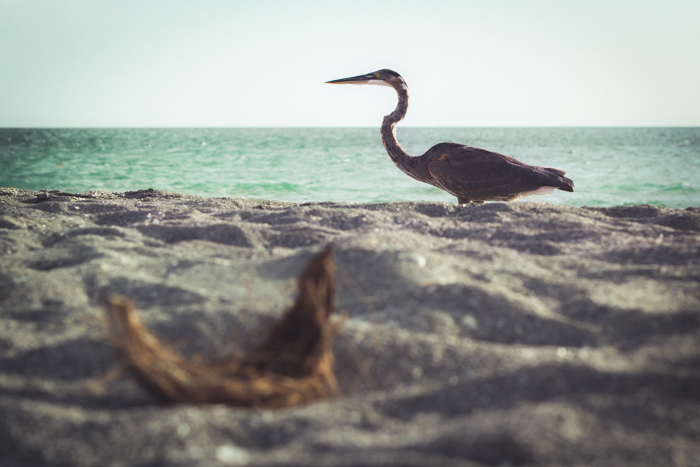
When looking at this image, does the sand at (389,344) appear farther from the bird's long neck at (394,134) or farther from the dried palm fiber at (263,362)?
the bird's long neck at (394,134)

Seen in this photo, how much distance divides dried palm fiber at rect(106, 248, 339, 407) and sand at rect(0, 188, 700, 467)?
5cm

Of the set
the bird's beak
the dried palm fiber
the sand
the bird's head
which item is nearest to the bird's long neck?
the bird's head

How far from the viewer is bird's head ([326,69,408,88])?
494 centimetres

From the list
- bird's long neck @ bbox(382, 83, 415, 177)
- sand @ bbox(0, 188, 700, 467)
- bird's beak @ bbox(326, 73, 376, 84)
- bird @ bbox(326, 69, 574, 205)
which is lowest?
sand @ bbox(0, 188, 700, 467)

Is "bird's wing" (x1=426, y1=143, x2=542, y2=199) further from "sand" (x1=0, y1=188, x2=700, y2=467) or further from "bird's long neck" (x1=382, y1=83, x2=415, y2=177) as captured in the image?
"sand" (x1=0, y1=188, x2=700, y2=467)

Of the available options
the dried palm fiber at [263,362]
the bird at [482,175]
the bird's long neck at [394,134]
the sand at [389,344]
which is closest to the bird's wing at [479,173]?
the bird at [482,175]

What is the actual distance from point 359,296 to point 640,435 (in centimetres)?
109

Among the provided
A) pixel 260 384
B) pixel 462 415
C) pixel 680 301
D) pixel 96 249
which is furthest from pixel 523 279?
pixel 96 249

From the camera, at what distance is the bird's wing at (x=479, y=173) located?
13.6 ft

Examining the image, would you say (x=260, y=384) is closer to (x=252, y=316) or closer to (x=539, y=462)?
(x=252, y=316)

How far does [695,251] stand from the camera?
246 cm

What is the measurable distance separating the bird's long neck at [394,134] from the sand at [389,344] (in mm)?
1827

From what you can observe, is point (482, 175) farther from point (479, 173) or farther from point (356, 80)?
point (356, 80)

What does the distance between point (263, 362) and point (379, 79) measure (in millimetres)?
4202
